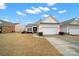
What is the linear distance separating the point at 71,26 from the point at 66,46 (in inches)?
16.1

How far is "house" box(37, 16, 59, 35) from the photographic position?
361 centimetres

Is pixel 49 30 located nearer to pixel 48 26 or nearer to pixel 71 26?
pixel 48 26

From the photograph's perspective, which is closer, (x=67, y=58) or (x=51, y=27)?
(x=67, y=58)

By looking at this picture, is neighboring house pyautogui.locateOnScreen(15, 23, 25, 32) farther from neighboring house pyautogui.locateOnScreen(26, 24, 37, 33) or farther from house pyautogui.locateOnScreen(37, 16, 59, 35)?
house pyautogui.locateOnScreen(37, 16, 59, 35)

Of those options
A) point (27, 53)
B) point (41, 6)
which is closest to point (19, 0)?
point (41, 6)

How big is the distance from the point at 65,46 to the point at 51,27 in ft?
1.50

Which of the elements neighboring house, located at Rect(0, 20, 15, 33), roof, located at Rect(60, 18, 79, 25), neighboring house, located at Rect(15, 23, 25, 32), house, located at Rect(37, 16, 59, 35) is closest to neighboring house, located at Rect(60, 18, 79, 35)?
roof, located at Rect(60, 18, 79, 25)

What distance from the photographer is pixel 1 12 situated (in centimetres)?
352

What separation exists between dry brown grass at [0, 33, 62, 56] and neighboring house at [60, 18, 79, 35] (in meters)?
0.44

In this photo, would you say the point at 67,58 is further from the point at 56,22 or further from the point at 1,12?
the point at 1,12

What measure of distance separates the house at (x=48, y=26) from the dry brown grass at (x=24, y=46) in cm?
19

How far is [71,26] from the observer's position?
3.63m

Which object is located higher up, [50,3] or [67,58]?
[50,3]

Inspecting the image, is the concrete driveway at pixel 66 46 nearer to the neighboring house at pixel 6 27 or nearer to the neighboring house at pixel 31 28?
the neighboring house at pixel 31 28
